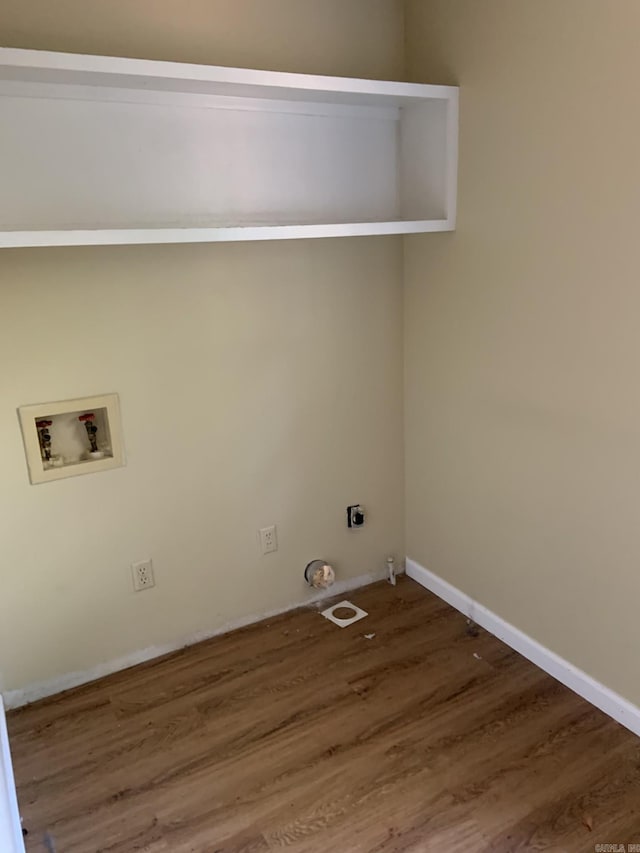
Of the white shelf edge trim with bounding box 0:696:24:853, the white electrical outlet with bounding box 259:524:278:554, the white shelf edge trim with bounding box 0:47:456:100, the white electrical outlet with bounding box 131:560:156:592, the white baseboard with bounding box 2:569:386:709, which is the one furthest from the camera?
the white electrical outlet with bounding box 259:524:278:554

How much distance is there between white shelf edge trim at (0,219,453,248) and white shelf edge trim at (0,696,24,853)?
4.20 ft

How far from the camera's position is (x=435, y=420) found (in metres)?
2.54

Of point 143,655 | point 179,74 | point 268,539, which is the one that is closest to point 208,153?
point 179,74

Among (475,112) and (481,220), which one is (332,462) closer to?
(481,220)

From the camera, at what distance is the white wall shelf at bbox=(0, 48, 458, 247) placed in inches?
69.6

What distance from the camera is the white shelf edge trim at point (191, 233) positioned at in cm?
165

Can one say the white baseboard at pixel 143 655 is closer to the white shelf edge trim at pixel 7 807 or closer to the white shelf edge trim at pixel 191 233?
the white shelf edge trim at pixel 7 807

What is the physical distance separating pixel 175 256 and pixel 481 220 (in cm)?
98

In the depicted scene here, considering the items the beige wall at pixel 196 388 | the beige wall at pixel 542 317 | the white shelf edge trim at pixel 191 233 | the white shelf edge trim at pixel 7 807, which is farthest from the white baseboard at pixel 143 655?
the white shelf edge trim at pixel 191 233

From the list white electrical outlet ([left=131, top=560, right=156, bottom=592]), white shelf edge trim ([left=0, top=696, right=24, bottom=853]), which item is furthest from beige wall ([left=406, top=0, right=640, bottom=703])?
white shelf edge trim ([left=0, top=696, right=24, bottom=853])

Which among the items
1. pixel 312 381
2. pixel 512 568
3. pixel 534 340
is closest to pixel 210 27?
pixel 312 381

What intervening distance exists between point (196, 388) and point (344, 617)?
105 cm

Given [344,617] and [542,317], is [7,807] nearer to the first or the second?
[344,617]

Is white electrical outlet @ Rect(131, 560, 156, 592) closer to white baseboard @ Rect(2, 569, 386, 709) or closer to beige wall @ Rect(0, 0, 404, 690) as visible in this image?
beige wall @ Rect(0, 0, 404, 690)
